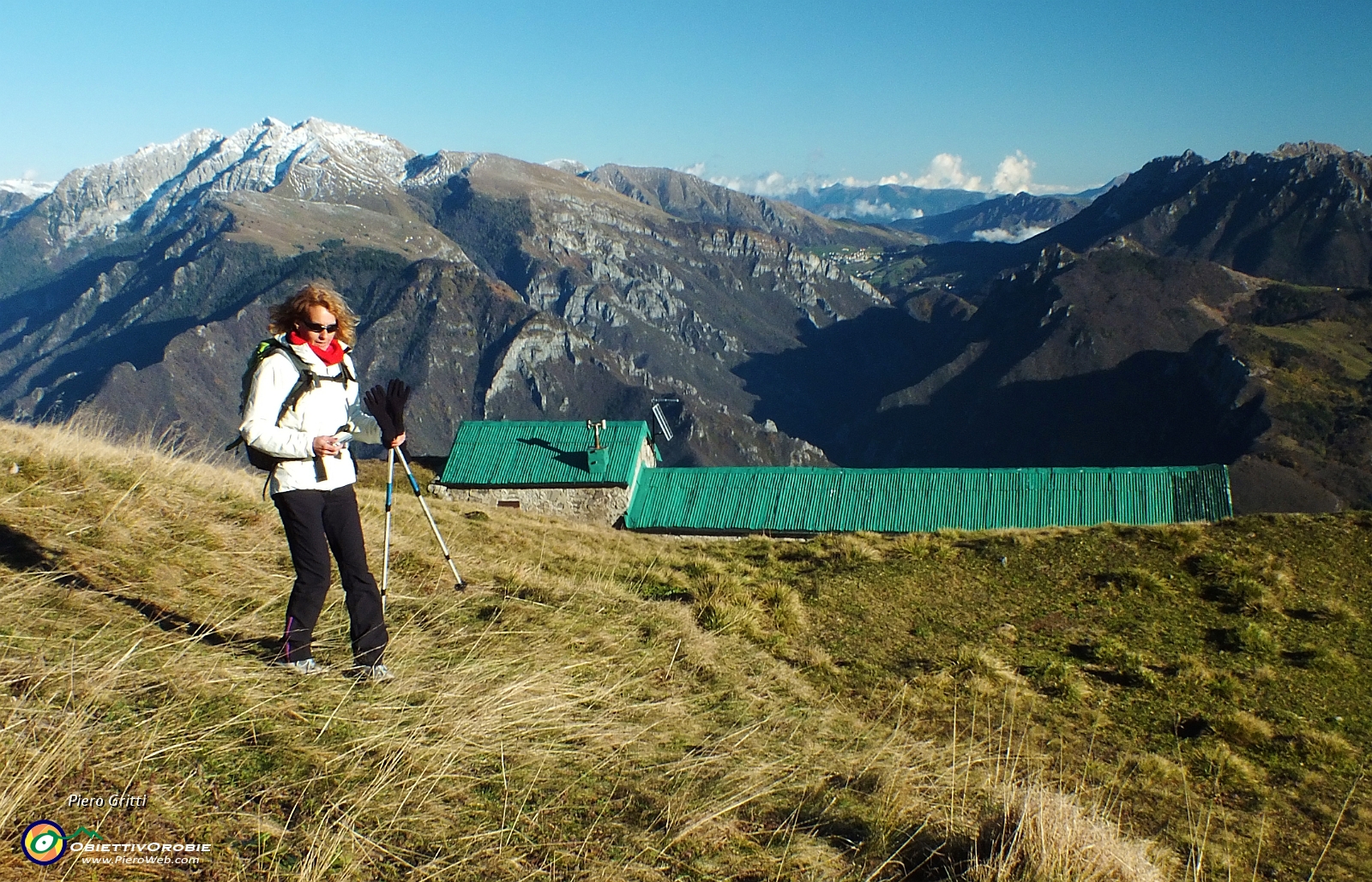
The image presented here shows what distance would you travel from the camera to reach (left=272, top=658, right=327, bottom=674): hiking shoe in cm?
559

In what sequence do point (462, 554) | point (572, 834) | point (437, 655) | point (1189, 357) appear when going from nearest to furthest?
point (572, 834)
point (437, 655)
point (462, 554)
point (1189, 357)

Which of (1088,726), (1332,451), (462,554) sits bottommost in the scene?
(1332,451)

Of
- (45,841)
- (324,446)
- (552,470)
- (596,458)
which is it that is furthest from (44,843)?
(552,470)

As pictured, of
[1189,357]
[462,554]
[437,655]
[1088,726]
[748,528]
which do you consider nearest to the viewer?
[437,655]

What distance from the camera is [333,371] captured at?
19.4 feet

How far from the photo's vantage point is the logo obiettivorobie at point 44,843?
3355 mm

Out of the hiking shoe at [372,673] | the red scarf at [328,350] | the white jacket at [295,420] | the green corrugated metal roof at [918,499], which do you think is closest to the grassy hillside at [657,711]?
the hiking shoe at [372,673]

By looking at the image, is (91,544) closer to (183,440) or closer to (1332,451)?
(183,440)

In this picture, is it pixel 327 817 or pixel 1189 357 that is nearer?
pixel 327 817

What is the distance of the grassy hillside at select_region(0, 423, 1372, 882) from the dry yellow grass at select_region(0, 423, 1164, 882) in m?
0.02

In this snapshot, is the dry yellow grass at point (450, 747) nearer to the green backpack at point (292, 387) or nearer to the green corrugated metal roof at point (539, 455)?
the green backpack at point (292, 387)

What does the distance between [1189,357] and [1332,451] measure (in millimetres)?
51148

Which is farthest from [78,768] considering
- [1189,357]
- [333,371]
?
[1189,357]

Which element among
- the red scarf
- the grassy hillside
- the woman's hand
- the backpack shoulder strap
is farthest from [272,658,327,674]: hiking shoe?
the red scarf
